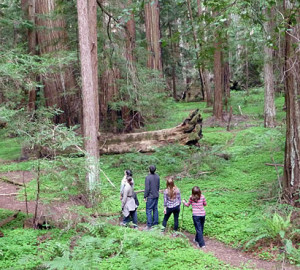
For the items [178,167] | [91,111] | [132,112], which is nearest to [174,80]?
[132,112]

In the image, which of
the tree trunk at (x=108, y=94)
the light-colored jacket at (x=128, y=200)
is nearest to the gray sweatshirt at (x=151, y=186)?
the light-colored jacket at (x=128, y=200)

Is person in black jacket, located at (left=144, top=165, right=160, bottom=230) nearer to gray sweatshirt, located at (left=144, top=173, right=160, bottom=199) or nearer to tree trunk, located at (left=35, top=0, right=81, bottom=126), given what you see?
gray sweatshirt, located at (left=144, top=173, right=160, bottom=199)

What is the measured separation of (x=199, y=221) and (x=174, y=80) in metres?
28.5

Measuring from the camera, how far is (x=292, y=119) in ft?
26.5

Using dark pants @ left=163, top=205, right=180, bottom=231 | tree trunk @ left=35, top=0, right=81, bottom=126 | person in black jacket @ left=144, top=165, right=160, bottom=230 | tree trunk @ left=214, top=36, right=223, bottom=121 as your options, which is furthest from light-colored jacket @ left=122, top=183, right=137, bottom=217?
tree trunk @ left=214, top=36, right=223, bottom=121

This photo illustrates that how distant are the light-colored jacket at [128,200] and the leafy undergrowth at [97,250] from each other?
0.64m

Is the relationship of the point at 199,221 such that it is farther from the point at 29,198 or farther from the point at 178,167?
the point at 29,198

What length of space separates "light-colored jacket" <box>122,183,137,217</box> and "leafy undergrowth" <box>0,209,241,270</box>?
0.64 m

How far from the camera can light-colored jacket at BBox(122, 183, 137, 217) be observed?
313 inches

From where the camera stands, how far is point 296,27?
8000mm

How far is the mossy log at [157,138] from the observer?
1384 cm

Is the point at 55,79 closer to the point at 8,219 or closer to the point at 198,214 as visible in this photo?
the point at 8,219

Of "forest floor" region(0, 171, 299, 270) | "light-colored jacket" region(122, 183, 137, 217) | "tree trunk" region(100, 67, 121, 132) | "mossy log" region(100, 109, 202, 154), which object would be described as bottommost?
"forest floor" region(0, 171, 299, 270)

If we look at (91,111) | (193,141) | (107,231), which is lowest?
(107,231)
